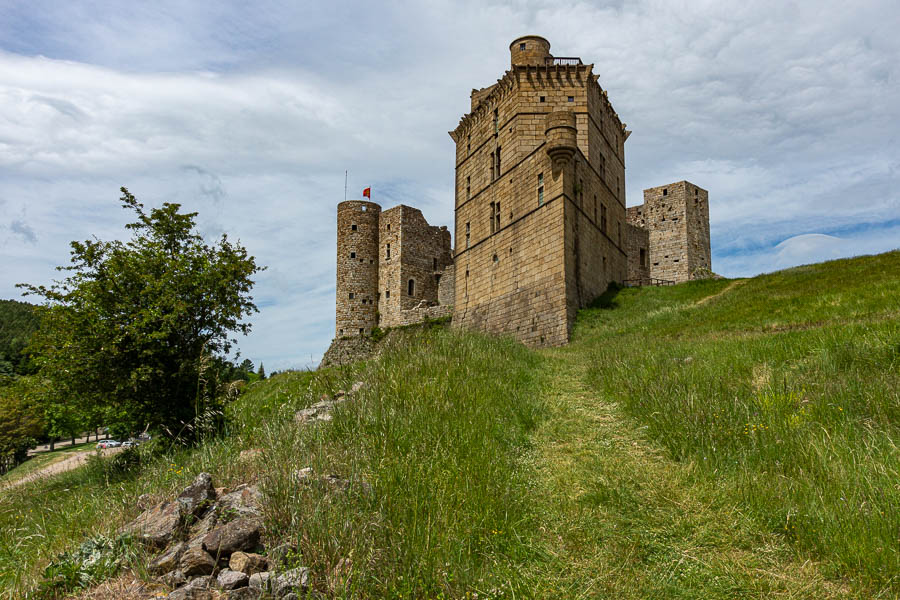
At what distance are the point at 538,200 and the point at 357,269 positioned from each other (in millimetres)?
24512

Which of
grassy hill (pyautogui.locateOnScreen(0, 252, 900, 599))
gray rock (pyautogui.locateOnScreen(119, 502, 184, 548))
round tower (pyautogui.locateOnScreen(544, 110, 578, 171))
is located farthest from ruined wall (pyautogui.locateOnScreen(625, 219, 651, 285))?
gray rock (pyautogui.locateOnScreen(119, 502, 184, 548))

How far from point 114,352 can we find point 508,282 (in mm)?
17131

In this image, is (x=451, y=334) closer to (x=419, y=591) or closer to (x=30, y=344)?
(x=419, y=591)

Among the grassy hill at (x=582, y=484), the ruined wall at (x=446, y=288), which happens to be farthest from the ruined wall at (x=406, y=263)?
the grassy hill at (x=582, y=484)

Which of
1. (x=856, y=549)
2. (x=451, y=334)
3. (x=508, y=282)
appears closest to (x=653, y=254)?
(x=508, y=282)

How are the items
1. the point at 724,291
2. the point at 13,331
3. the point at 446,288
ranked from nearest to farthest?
the point at 724,291
the point at 446,288
the point at 13,331

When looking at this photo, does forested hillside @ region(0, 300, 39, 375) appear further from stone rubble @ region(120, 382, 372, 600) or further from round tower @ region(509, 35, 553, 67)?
stone rubble @ region(120, 382, 372, 600)

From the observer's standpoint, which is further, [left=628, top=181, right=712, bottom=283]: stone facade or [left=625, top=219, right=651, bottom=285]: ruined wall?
[left=628, top=181, right=712, bottom=283]: stone facade

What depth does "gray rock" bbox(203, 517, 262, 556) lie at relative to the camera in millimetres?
3906

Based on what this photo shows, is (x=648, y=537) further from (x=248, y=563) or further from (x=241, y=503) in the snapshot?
(x=241, y=503)

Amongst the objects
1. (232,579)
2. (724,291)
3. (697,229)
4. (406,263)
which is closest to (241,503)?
(232,579)

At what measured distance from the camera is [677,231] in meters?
45.6

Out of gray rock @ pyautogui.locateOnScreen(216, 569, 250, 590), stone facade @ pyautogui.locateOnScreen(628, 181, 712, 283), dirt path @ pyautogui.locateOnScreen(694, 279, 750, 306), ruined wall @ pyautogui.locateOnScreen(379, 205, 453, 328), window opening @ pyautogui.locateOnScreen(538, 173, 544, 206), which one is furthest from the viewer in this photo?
stone facade @ pyautogui.locateOnScreen(628, 181, 712, 283)

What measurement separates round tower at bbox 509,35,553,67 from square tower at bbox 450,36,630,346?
0.17ft
